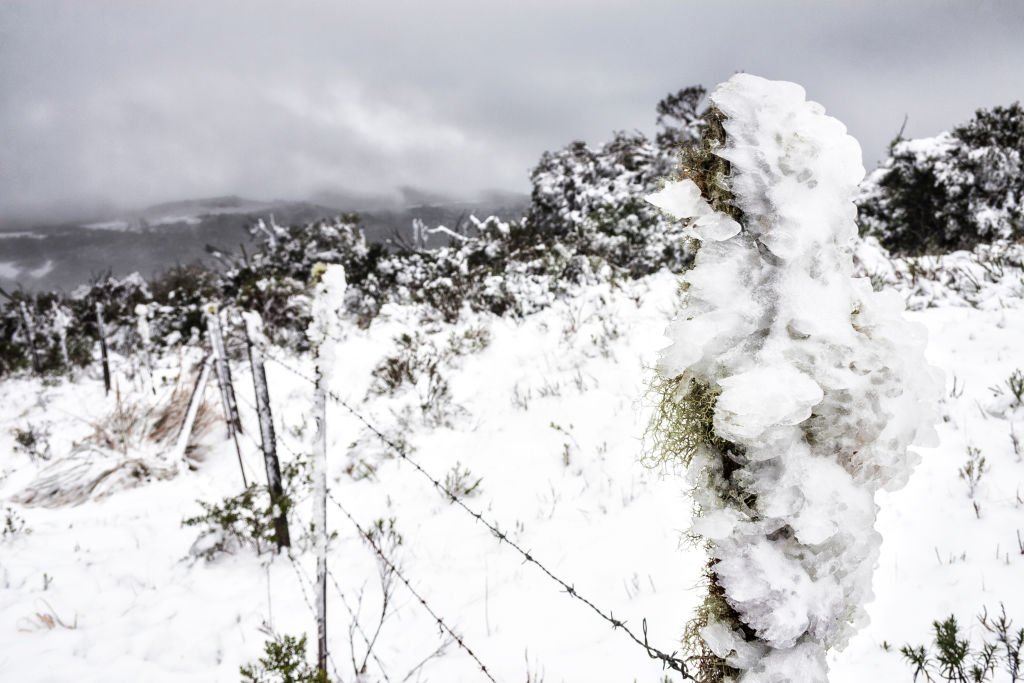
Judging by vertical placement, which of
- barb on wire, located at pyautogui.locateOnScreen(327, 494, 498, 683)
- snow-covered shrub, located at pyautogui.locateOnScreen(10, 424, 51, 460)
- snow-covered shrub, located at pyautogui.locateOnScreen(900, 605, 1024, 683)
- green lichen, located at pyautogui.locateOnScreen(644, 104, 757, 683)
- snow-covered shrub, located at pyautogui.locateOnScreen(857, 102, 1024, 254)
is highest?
snow-covered shrub, located at pyautogui.locateOnScreen(857, 102, 1024, 254)

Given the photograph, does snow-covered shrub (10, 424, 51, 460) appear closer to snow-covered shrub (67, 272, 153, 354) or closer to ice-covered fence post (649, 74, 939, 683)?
snow-covered shrub (67, 272, 153, 354)

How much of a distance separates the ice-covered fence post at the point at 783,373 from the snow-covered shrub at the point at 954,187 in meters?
11.6

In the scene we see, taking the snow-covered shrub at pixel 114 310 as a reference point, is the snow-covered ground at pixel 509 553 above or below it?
below

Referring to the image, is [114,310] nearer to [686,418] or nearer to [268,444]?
[268,444]

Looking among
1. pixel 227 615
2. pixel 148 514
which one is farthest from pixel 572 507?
pixel 148 514

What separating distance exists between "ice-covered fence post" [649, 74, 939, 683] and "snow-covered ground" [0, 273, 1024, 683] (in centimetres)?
25

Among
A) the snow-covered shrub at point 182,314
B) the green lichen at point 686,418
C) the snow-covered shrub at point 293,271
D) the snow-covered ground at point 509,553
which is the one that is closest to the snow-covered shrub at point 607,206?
the snow-covered ground at point 509,553

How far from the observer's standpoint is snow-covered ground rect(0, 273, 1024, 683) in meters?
2.42

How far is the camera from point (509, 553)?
11.0ft

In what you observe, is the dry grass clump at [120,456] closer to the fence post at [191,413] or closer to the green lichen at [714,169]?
the fence post at [191,413]

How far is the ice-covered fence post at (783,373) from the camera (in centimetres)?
77

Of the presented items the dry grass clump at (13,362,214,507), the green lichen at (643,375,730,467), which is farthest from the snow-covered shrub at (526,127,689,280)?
Answer: the green lichen at (643,375,730,467)

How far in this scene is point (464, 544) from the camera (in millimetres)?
3539

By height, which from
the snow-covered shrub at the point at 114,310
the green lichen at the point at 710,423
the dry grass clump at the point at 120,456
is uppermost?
the snow-covered shrub at the point at 114,310
